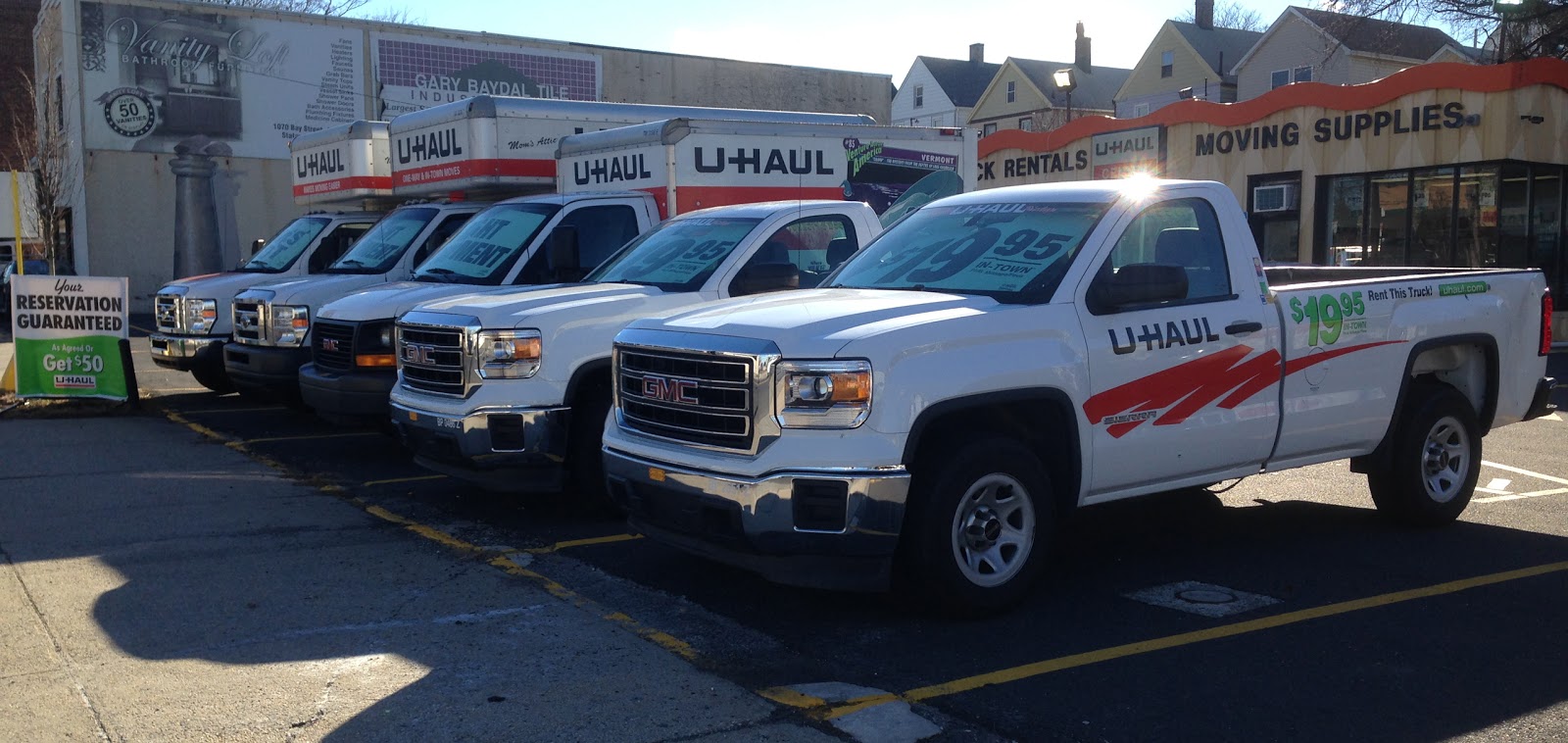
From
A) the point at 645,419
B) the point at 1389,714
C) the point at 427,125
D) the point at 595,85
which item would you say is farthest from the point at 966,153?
the point at 595,85

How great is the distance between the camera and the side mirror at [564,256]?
952 centimetres

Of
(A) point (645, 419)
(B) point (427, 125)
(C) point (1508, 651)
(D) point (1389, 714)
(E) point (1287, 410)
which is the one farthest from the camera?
(B) point (427, 125)

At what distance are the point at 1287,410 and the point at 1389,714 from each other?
2.37m

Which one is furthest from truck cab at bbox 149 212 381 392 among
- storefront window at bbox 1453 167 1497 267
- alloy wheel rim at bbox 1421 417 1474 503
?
storefront window at bbox 1453 167 1497 267

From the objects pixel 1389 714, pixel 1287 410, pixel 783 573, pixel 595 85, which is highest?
pixel 595 85

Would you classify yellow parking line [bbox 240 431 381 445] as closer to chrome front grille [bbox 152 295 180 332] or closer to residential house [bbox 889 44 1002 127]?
chrome front grille [bbox 152 295 180 332]

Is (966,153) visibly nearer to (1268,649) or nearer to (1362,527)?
(1362,527)

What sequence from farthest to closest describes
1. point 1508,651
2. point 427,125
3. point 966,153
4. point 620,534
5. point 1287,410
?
point 427,125 < point 966,153 < point 620,534 < point 1287,410 < point 1508,651

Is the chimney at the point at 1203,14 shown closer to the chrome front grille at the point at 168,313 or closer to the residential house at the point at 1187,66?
the residential house at the point at 1187,66

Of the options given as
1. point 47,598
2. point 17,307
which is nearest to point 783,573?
point 47,598

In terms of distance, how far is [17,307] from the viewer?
13117 millimetres

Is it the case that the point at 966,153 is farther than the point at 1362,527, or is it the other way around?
the point at 966,153

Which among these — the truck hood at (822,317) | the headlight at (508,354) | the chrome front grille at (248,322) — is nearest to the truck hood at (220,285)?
the chrome front grille at (248,322)

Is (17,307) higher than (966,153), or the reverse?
(966,153)
